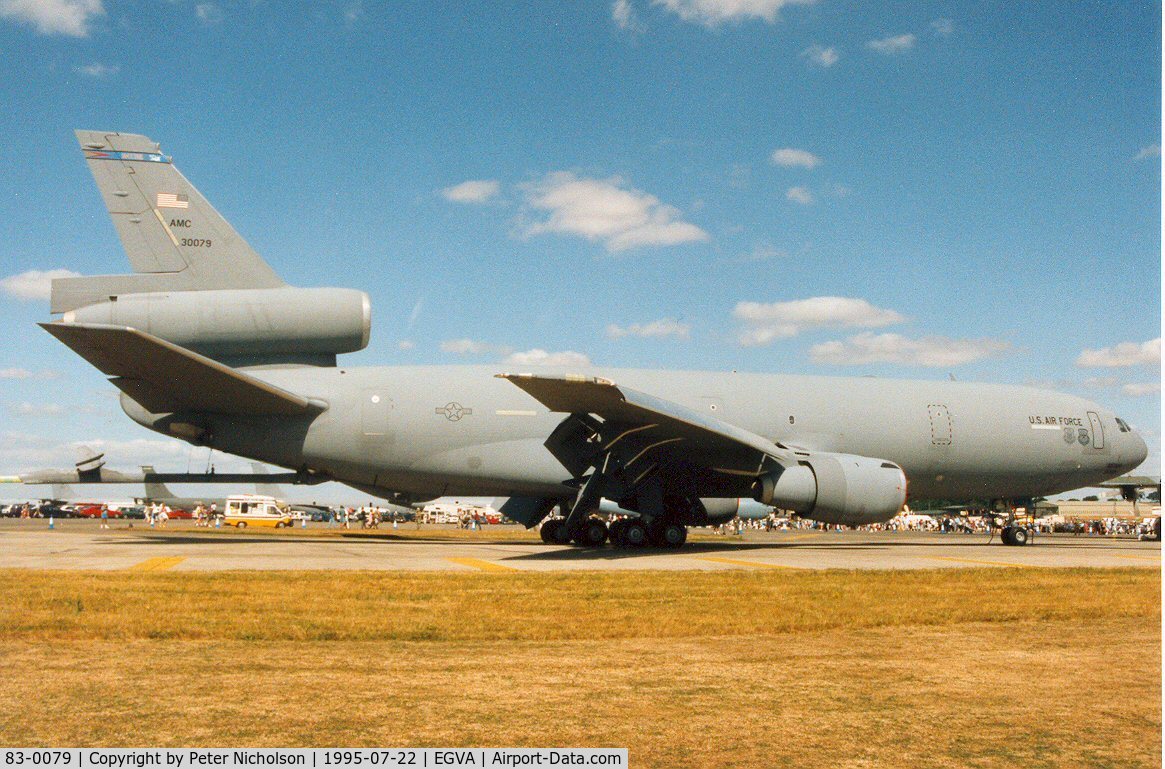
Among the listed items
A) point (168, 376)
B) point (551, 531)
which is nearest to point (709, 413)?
point (551, 531)

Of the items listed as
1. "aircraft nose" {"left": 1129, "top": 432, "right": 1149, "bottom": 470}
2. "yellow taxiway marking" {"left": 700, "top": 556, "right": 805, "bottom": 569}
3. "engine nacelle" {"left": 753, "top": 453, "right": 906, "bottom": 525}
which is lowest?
"yellow taxiway marking" {"left": 700, "top": 556, "right": 805, "bottom": 569}

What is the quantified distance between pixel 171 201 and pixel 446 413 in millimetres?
7064

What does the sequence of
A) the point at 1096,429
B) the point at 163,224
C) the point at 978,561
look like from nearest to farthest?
the point at 978,561, the point at 163,224, the point at 1096,429

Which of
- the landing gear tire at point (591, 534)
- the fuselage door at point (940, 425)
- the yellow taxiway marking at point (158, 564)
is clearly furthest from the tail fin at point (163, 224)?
the fuselage door at point (940, 425)

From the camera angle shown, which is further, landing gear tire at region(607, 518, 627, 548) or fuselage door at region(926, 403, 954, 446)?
fuselage door at region(926, 403, 954, 446)

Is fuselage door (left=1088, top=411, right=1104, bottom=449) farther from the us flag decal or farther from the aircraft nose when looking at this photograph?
the us flag decal

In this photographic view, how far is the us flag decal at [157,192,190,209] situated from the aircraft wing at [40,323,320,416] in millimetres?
3558

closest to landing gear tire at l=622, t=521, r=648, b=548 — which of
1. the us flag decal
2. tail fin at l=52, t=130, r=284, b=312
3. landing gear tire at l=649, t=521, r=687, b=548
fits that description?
landing gear tire at l=649, t=521, r=687, b=548

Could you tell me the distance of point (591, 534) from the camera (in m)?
19.5

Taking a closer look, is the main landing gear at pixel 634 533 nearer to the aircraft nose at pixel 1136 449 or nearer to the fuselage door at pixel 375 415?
the fuselage door at pixel 375 415

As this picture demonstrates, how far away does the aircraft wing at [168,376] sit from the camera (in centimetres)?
1591

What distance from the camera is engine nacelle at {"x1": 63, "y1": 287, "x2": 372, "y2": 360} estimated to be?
59.3ft
